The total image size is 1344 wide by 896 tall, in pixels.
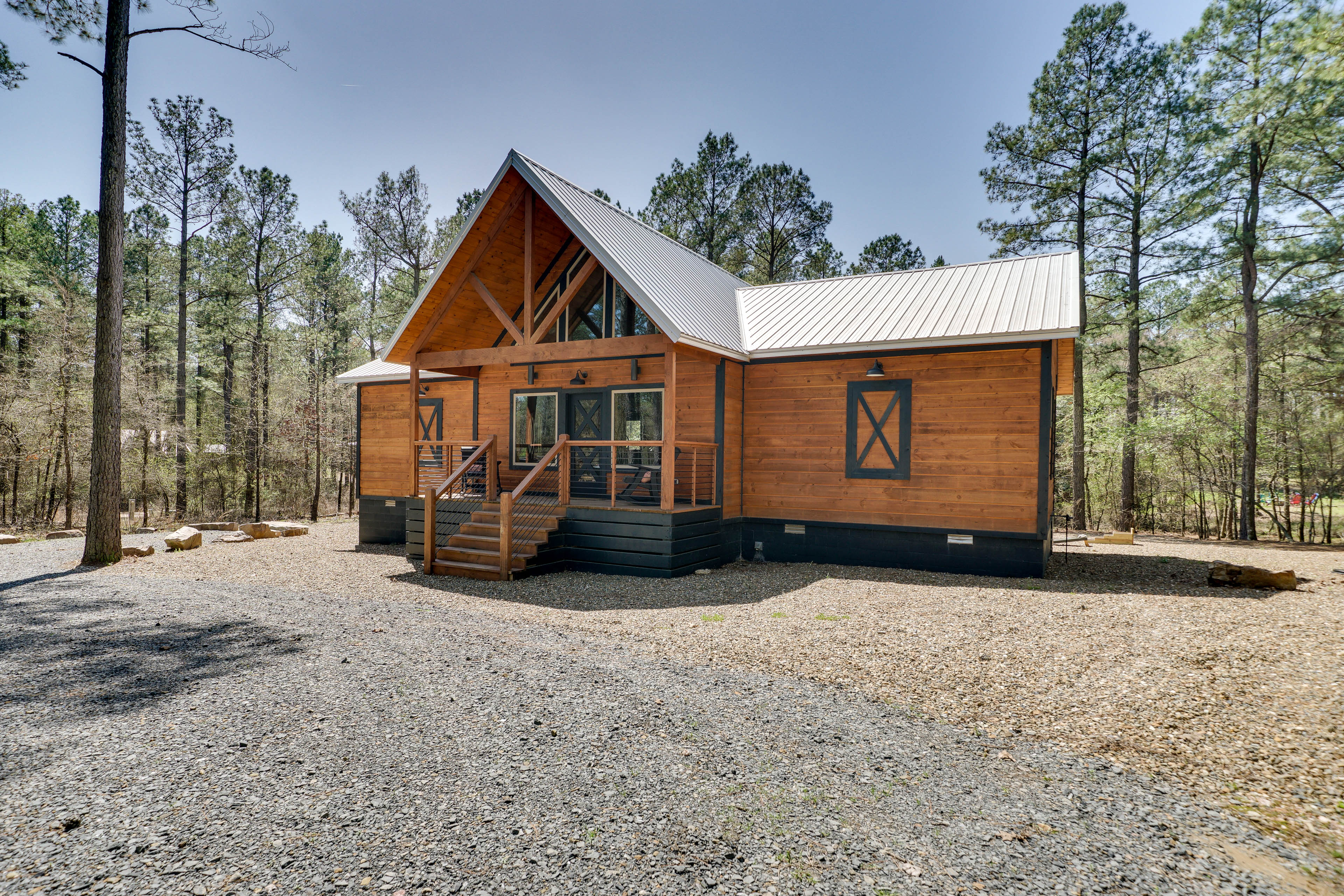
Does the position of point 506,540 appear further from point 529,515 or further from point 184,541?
point 184,541

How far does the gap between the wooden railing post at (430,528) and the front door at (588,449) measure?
2577 millimetres

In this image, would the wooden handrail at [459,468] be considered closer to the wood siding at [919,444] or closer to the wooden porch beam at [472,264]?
the wooden porch beam at [472,264]

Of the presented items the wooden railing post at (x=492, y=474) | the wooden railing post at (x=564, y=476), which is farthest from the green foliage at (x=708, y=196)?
the wooden railing post at (x=564, y=476)

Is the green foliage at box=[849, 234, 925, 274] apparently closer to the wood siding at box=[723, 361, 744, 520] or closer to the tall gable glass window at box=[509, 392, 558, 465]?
the wood siding at box=[723, 361, 744, 520]

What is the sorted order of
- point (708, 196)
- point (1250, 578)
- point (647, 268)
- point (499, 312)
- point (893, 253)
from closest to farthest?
point (1250, 578), point (499, 312), point (647, 268), point (708, 196), point (893, 253)

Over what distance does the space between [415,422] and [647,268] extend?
183 inches

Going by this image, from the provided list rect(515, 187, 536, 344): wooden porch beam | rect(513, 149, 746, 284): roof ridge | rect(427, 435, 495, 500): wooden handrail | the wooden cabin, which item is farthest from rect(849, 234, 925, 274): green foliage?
rect(427, 435, 495, 500): wooden handrail

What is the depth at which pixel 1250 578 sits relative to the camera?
7.95m

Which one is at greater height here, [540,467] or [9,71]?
[9,71]

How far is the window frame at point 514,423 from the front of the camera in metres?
12.1

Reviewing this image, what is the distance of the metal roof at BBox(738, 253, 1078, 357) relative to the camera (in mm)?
9023

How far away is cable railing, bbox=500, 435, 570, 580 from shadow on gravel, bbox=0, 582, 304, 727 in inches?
131

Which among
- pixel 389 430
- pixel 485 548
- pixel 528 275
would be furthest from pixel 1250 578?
pixel 389 430

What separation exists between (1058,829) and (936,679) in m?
1.92
